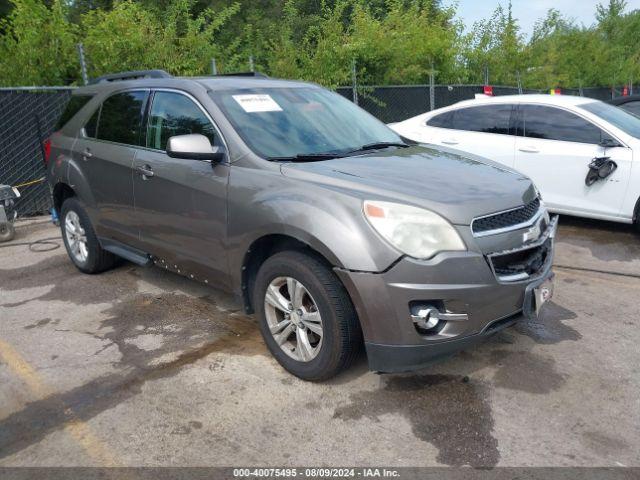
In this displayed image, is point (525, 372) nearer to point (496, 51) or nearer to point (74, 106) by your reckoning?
point (74, 106)

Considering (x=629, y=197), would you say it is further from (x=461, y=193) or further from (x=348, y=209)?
(x=348, y=209)

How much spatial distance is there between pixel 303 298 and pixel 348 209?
611mm

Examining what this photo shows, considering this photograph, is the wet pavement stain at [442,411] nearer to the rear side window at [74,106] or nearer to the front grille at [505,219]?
the front grille at [505,219]

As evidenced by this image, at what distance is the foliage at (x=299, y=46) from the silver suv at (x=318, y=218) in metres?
4.88

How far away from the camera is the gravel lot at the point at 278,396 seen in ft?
9.25

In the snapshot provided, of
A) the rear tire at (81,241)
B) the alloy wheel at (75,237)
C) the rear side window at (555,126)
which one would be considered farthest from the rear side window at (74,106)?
the rear side window at (555,126)

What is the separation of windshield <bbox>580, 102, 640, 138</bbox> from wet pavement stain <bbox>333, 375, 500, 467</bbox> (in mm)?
4598

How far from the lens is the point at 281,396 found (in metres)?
Answer: 3.31

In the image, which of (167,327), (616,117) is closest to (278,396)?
(167,327)

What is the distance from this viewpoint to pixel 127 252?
4.84 m

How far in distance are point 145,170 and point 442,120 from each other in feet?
15.7

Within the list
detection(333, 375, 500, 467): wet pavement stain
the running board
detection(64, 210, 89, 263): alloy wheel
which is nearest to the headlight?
detection(333, 375, 500, 467): wet pavement stain

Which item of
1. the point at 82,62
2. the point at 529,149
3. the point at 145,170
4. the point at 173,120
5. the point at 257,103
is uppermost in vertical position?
the point at 82,62

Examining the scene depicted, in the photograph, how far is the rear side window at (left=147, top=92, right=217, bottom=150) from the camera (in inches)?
156
